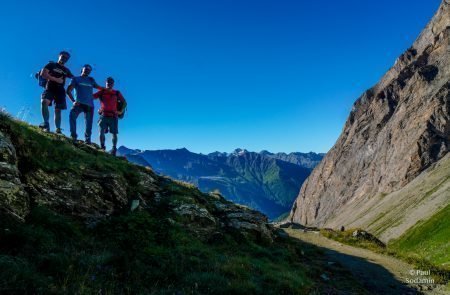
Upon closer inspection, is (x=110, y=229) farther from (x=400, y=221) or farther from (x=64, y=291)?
(x=400, y=221)

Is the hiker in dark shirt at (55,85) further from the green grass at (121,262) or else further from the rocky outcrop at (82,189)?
the green grass at (121,262)

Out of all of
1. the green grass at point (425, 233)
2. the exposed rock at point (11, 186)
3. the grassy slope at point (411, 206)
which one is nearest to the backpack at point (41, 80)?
the exposed rock at point (11, 186)

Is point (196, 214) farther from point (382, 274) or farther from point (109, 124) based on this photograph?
point (382, 274)

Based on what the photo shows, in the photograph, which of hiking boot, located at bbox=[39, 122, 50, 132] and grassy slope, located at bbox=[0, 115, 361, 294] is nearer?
grassy slope, located at bbox=[0, 115, 361, 294]

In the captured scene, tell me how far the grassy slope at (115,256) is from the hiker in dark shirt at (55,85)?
9.87 feet

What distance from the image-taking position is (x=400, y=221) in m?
134

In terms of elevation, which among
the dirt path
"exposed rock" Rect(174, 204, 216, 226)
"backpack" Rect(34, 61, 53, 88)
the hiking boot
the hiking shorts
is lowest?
the dirt path

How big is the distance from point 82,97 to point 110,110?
2.17 m

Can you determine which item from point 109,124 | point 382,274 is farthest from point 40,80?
point 382,274

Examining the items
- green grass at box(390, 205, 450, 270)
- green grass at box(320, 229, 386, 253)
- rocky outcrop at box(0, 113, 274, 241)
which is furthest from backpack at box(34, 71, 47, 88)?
green grass at box(390, 205, 450, 270)

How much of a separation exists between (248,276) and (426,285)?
34.9 ft

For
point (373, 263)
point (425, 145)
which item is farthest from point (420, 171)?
point (373, 263)

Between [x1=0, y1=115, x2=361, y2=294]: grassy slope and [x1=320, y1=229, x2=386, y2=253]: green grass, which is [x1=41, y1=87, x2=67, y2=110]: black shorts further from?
[x1=320, y1=229, x2=386, y2=253]: green grass

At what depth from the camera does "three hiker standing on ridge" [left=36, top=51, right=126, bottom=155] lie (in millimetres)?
18913
